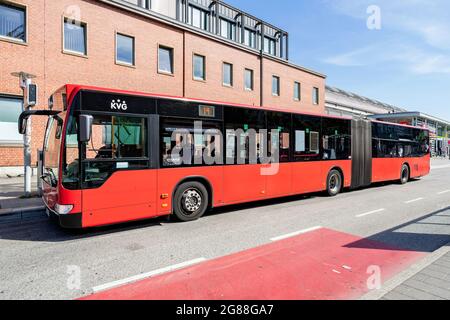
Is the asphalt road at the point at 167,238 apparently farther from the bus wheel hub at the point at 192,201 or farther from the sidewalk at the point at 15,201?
the sidewalk at the point at 15,201

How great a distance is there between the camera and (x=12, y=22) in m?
13.0

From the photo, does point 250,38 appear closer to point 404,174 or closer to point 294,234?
point 404,174

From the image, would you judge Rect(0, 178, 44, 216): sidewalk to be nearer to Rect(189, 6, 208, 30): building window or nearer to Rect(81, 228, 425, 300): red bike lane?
Rect(81, 228, 425, 300): red bike lane

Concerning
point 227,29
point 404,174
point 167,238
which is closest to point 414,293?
point 167,238

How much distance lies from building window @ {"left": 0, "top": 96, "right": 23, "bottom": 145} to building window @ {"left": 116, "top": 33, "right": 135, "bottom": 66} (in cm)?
564

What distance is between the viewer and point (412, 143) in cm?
1416

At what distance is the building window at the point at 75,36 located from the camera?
14.5 meters

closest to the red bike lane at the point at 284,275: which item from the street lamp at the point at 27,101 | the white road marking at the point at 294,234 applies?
the white road marking at the point at 294,234

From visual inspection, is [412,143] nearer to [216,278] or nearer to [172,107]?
[172,107]

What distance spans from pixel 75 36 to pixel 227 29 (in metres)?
14.2

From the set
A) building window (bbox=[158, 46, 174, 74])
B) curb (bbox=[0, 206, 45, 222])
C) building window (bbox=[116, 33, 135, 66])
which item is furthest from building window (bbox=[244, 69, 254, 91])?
curb (bbox=[0, 206, 45, 222])

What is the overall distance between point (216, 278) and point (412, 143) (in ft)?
46.9
